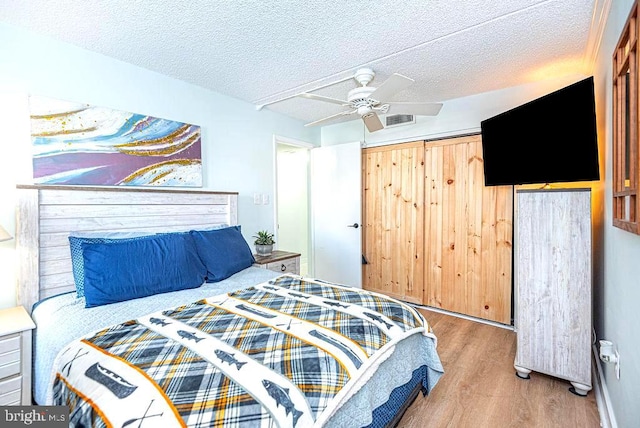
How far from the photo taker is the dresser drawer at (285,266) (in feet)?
9.90

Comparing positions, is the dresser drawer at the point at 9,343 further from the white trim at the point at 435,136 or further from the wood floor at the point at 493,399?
the white trim at the point at 435,136

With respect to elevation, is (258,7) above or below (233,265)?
above

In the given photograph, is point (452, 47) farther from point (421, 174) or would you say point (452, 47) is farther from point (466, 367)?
point (466, 367)

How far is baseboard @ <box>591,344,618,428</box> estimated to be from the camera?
61.2 inches

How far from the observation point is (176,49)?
2182 millimetres

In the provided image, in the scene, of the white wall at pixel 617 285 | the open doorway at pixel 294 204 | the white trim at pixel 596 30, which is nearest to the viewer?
the white wall at pixel 617 285

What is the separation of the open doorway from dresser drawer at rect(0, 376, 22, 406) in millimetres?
3601

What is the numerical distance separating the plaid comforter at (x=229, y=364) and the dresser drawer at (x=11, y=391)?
560mm

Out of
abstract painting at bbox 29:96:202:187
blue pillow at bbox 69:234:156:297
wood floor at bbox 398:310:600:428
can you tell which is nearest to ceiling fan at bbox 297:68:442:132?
abstract painting at bbox 29:96:202:187

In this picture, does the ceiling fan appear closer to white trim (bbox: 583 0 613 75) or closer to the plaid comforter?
white trim (bbox: 583 0 613 75)

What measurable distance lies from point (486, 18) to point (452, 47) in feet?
1.12

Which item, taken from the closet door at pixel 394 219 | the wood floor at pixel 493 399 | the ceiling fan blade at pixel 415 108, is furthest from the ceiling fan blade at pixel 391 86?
the wood floor at pixel 493 399

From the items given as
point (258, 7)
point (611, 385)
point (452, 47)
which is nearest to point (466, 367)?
point (611, 385)

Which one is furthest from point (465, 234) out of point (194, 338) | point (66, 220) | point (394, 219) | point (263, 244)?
point (66, 220)
